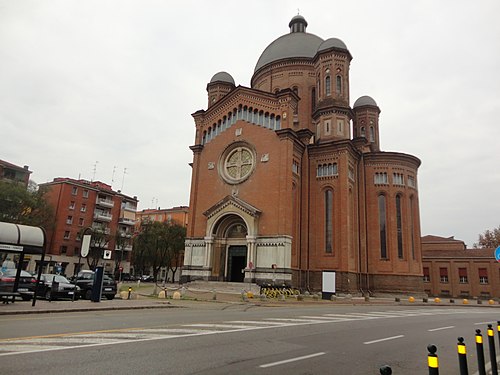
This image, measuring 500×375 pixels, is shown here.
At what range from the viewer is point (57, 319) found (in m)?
11.8

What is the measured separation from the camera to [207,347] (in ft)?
26.2

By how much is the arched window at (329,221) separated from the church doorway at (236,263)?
765 centimetres

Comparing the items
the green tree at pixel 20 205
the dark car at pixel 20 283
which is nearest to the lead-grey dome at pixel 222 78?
the green tree at pixel 20 205

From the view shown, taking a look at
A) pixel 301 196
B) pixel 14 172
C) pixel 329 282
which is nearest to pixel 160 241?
pixel 14 172

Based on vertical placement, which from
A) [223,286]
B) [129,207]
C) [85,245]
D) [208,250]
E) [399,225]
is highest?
[129,207]

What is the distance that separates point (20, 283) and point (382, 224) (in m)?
32.5

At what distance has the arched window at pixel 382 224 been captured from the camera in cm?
3878

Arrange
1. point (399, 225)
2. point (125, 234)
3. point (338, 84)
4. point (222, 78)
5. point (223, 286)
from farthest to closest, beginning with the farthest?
point (125, 234)
point (222, 78)
point (338, 84)
point (399, 225)
point (223, 286)

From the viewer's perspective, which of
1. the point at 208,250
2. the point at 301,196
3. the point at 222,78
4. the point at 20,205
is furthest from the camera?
the point at 222,78

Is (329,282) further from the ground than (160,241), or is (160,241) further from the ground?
(160,241)

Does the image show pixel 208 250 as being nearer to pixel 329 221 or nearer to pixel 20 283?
pixel 329 221

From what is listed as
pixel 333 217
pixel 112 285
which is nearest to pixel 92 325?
pixel 112 285

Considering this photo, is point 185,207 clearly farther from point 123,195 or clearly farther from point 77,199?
point 77,199

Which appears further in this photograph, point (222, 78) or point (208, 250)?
point (222, 78)
